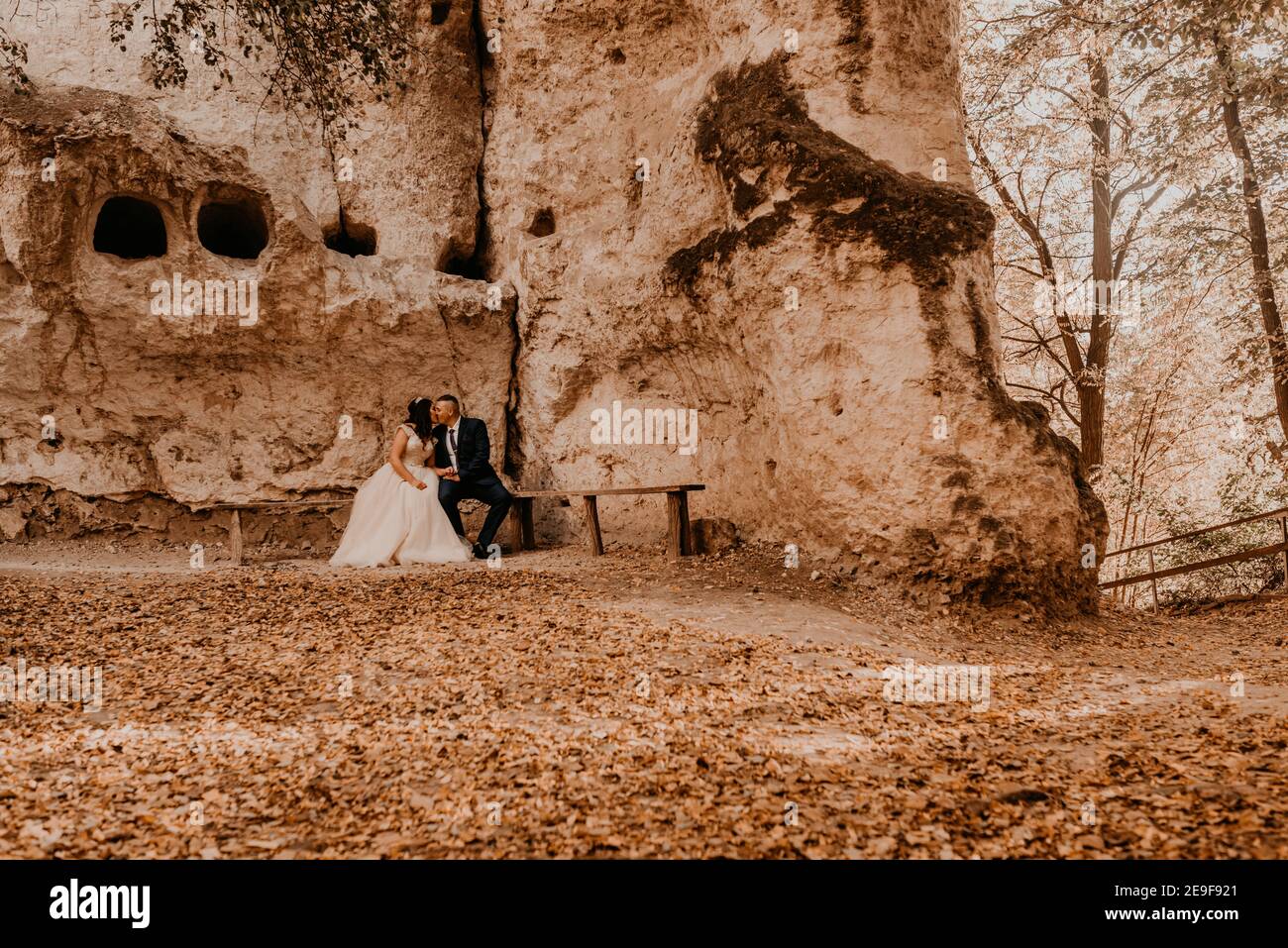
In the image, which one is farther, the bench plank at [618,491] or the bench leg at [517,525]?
the bench leg at [517,525]

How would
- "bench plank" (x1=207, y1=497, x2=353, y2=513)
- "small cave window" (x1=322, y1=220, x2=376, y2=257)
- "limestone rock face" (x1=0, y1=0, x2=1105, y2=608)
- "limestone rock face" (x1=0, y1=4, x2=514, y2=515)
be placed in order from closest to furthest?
"limestone rock face" (x1=0, y1=0, x2=1105, y2=608), "bench plank" (x1=207, y1=497, x2=353, y2=513), "limestone rock face" (x1=0, y1=4, x2=514, y2=515), "small cave window" (x1=322, y1=220, x2=376, y2=257)

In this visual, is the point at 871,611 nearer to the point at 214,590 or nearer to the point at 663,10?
the point at 214,590

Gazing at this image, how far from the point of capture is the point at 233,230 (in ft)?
36.0

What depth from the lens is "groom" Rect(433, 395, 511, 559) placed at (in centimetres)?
934

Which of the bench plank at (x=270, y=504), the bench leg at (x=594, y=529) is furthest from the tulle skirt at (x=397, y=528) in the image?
the bench leg at (x=594, y=529)

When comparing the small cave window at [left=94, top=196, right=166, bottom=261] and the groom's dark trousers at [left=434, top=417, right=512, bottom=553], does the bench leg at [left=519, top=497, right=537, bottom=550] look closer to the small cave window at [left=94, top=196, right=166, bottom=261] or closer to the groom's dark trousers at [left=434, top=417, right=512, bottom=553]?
the groom's dark trousers at [left=434, top=417, right=512, bottom=553]

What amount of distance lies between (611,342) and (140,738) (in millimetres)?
7018

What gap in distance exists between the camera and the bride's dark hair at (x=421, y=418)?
9.70 metres

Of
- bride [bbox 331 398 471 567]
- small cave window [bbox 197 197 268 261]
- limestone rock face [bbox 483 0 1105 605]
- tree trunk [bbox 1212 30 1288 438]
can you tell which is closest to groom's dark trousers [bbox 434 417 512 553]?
bride [bbox 331 398 471 567]

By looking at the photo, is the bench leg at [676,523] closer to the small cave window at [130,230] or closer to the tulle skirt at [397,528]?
the tulle skirt at [397,528]

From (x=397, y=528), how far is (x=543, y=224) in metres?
4.81

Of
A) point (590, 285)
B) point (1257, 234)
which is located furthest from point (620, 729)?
point (1257, 234)

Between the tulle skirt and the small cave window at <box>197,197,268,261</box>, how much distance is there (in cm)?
391

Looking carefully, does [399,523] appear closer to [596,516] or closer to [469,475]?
[469,475]
